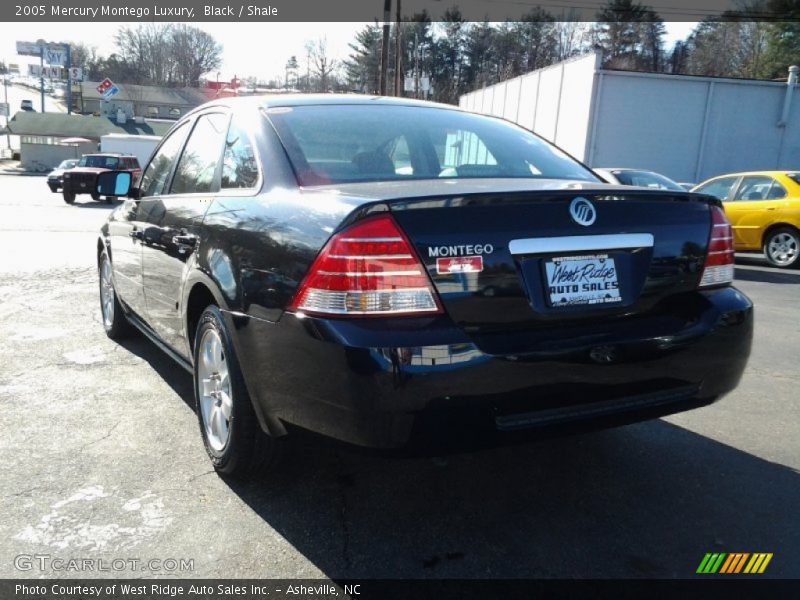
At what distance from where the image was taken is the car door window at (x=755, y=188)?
433 inches

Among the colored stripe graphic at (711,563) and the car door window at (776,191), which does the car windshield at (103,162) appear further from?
the colored stripe graphic at (711,563)

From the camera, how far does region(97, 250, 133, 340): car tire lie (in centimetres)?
518

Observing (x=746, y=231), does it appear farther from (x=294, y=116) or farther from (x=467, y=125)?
(x=294, y=116)

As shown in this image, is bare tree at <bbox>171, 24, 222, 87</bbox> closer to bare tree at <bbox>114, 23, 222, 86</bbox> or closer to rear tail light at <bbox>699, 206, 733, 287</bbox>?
bare tree at <bbox>114, 23, 222, 86</bbox>

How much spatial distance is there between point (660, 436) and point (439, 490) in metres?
1.37

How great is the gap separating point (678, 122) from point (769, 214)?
15.1 m

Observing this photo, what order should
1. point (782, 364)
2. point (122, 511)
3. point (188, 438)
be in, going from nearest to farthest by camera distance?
1. point (122, 511)
2. point (188, 438)
3. point (782, 364)

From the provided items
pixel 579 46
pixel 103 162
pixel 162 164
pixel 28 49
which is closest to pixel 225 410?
pixel 162 164

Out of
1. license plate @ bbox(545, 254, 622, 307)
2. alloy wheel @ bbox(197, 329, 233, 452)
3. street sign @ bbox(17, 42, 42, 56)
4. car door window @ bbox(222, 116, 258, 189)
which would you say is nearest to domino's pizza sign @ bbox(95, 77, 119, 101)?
street sign @ bbox(17, 42, 42, 56)

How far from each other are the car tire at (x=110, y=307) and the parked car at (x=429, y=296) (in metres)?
2.18

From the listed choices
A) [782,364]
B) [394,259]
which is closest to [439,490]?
[394,259]

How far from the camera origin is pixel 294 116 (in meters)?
3.19

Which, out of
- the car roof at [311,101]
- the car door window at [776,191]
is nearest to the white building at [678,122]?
the car door window at [776,191]
